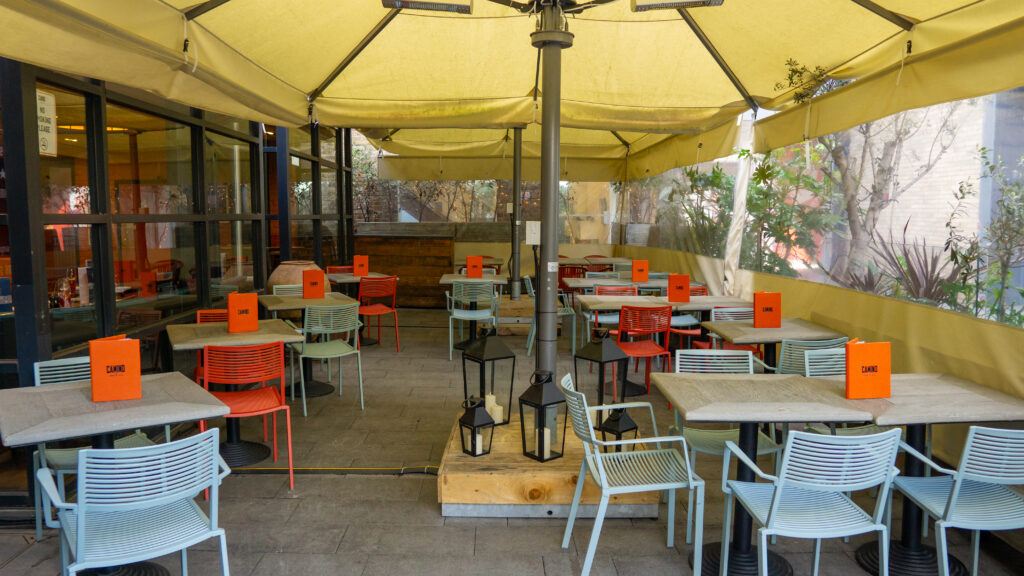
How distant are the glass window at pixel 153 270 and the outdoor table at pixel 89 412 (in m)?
1.42

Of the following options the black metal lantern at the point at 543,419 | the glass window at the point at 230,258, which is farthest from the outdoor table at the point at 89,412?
the glass window at the point at 230,258

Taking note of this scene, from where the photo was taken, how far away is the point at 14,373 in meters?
3.71

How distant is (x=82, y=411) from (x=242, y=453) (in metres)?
1.70

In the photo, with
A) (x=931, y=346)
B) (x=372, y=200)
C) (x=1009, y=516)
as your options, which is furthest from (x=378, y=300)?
(x=1009, y=516)

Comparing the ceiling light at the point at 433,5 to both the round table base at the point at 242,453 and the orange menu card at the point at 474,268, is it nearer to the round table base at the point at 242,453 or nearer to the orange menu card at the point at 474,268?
the round table base at the point at 242,453

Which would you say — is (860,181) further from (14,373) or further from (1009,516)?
(14,373)

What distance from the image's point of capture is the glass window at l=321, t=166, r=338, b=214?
9.78 m

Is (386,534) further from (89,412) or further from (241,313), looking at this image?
(241,313)

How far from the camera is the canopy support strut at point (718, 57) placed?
564 centimetres

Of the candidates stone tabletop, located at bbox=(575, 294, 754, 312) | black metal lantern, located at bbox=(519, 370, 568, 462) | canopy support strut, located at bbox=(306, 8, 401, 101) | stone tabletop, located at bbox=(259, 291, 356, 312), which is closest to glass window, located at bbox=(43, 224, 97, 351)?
stone tabletop, located at bbox=(259, 291, 356, 312)

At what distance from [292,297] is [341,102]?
195cm

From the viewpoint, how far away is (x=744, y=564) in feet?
10.4

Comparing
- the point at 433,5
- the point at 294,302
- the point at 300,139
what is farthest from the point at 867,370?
the point at 300,139

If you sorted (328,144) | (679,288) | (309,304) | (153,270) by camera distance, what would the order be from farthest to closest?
(328,144), (679,288), (309,304), (153,270)
